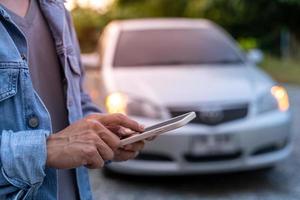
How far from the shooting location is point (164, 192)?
191 inches

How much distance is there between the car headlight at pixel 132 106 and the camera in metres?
4.70

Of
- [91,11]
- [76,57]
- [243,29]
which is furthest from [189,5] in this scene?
[76,57]

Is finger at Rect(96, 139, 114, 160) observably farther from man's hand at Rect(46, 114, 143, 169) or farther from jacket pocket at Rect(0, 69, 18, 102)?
jacket pocket at Rect(0, 69, 18, 102)

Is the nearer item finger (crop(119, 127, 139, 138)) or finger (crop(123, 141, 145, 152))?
finger (crop(119, 127, 139, 138))

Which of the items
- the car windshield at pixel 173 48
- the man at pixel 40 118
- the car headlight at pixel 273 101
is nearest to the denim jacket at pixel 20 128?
the man at pixel 40 118

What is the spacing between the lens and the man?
4.37ft

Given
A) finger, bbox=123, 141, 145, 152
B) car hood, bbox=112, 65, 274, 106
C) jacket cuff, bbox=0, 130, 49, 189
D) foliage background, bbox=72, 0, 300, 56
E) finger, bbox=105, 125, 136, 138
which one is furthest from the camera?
foliage background, bbox=72, 0, 300, 56

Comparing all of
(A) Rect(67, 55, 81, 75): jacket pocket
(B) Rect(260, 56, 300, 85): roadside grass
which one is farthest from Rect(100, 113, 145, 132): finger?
(B) Rect(260, 56, 300, 85): roadside grass

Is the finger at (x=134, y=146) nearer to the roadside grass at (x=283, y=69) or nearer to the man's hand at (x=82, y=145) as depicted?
the man's hand at (x=82, y=145)

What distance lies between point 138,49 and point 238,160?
1.67 meters

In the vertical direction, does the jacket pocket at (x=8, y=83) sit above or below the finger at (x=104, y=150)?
above

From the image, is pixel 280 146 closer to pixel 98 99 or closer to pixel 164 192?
pixel 164 192

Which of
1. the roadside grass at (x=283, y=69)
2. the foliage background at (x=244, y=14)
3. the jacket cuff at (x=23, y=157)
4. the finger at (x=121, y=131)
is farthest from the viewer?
the foliage background at (x=244, y=14)

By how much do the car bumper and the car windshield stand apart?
1142mm
